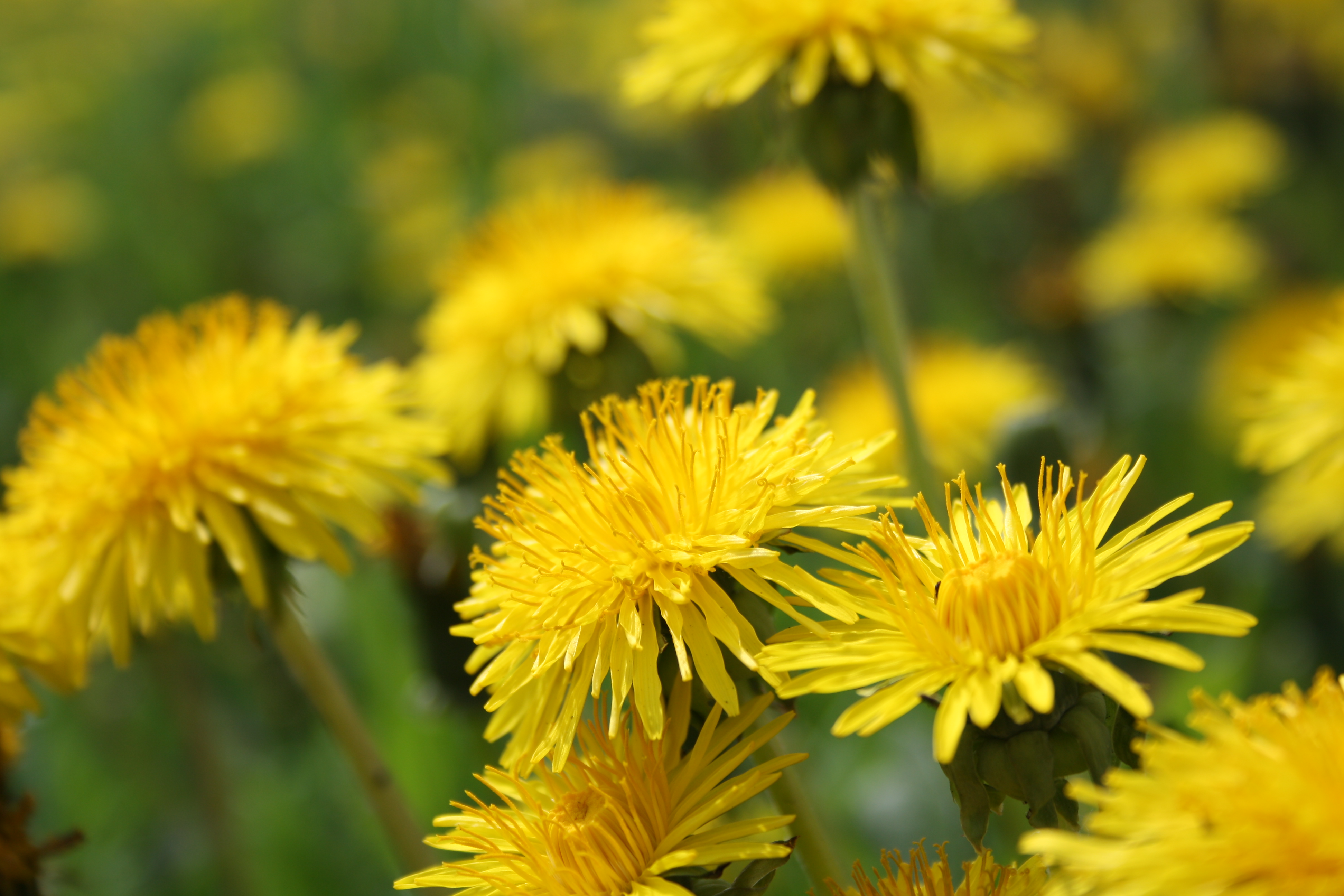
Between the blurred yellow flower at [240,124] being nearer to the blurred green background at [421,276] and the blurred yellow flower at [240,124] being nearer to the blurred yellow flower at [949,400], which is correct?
the blurred green background at [421,276]

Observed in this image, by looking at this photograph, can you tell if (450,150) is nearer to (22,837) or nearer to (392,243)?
(392,243)

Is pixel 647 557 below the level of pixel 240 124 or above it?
below

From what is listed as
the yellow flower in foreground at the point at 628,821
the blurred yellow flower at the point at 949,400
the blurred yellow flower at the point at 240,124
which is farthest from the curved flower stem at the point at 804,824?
the blurred yellow flower at the point at 240,124

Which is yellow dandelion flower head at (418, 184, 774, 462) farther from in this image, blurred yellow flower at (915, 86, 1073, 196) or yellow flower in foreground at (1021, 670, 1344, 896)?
blurred yellow flower at (915, 86, 1073, 196)

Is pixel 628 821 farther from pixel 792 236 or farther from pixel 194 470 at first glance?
pixel 792 236

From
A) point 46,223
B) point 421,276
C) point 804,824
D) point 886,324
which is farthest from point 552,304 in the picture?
point 46,223

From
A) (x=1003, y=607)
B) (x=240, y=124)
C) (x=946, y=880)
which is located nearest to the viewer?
(x=1003, y=607)

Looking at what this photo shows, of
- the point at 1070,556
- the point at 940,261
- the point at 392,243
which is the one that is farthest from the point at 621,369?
the point at 392,243
